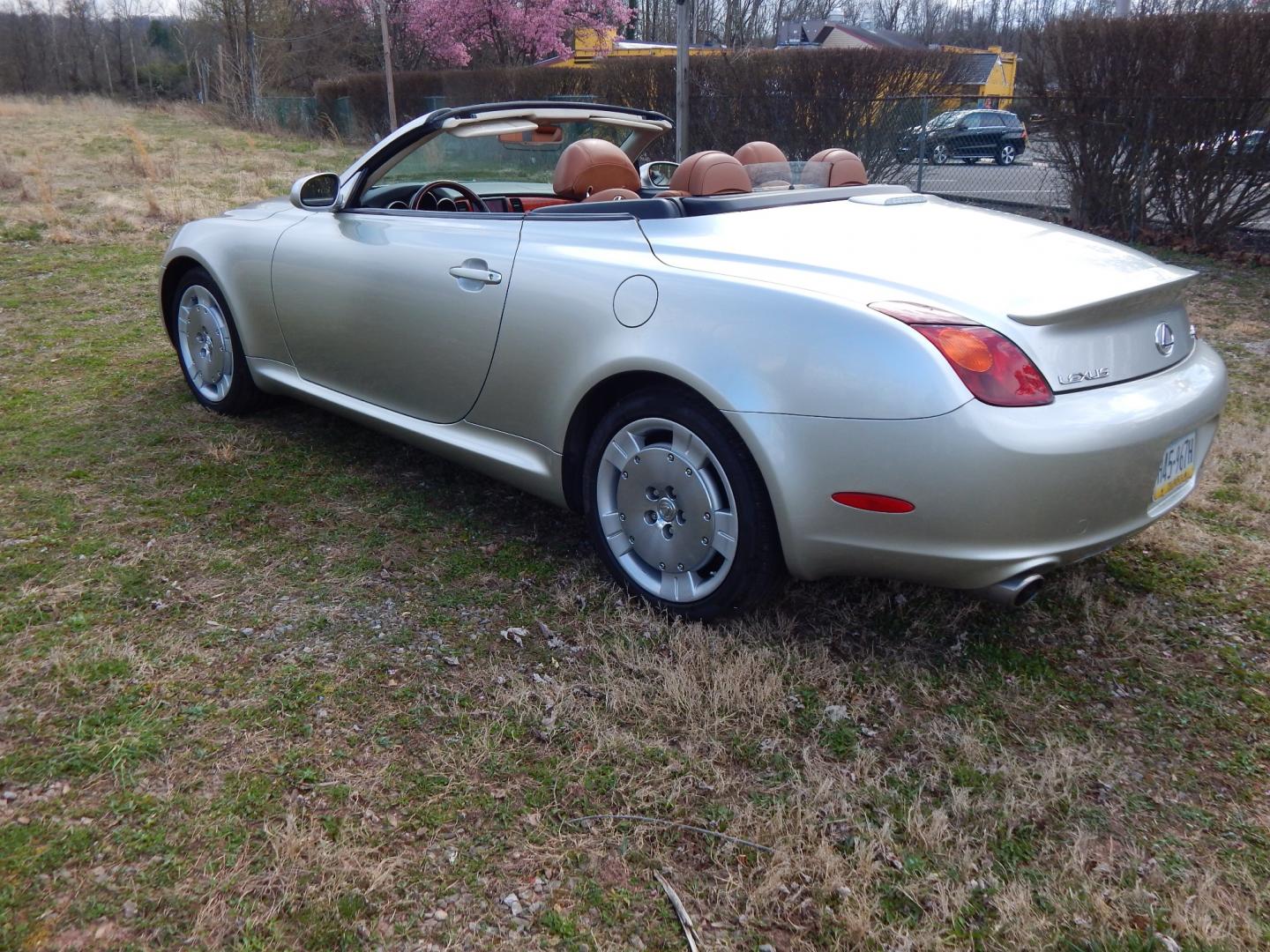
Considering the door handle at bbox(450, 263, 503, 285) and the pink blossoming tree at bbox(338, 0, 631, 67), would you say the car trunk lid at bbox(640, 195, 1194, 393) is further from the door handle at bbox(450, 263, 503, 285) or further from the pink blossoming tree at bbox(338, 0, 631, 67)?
the pink blossoming tree at bbox(338, 0, 631, 67)

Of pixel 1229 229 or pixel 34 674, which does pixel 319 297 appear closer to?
pixel 34 674

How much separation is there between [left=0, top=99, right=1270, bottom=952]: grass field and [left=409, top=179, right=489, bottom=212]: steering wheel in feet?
3.62

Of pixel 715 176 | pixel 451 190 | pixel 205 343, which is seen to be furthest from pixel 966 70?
pixel 205 343

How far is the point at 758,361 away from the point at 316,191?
2572 millimetres

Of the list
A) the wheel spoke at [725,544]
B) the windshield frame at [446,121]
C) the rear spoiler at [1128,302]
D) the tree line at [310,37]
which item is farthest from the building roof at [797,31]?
the wheel spoke at [725,544]

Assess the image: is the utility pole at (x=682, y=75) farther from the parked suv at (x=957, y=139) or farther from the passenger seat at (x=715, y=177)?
the passenger seat at (x=715, y=177)

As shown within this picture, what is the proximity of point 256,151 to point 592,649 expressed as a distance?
20964mm

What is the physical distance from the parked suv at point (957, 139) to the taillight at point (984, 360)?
414 inches

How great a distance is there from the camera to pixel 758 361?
2508 mm

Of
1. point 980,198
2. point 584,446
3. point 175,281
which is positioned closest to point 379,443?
point 175,281

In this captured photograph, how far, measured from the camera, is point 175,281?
478cm

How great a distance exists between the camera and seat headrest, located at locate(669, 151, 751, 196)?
338 cm

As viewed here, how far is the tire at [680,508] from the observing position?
103 inches

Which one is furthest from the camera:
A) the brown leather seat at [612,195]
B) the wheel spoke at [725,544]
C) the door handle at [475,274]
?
the brown leather seat at [612,195]
